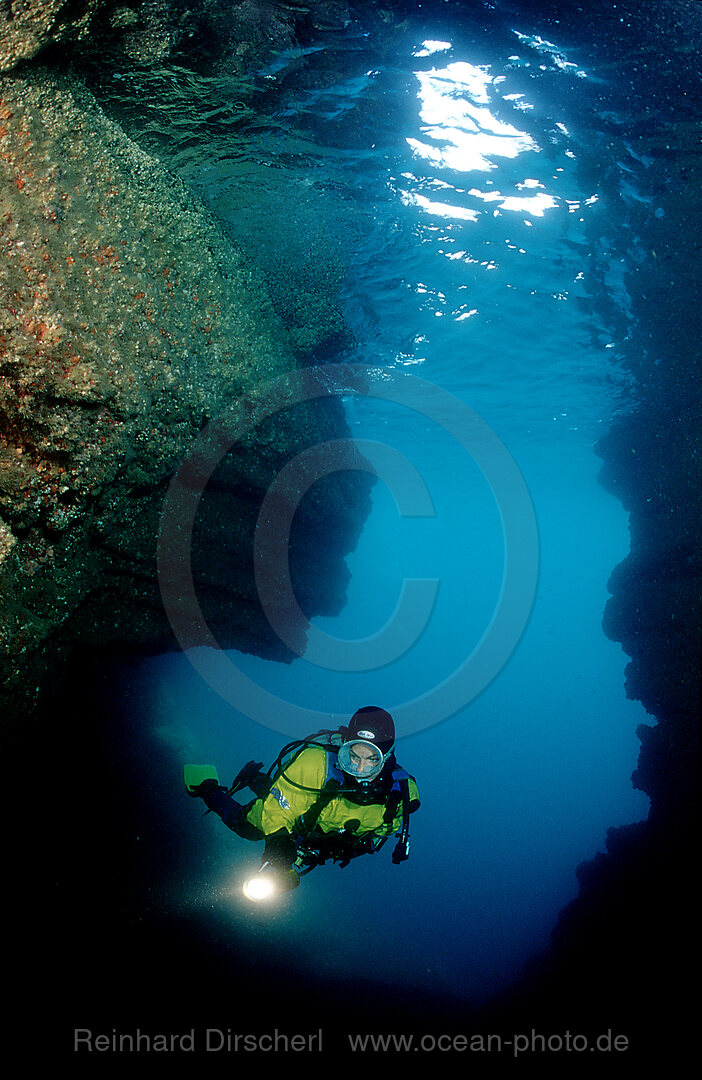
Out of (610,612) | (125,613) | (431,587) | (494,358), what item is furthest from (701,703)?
(431,587)

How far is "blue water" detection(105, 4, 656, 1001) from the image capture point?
21.7 feet

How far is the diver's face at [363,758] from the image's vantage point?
13.6 feet

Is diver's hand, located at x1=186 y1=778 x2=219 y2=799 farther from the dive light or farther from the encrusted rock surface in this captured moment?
the encrusted rock surface

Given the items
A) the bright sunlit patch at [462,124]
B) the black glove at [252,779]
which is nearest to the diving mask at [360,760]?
the black glove at [252,779]

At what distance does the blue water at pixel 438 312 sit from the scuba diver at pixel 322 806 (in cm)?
412

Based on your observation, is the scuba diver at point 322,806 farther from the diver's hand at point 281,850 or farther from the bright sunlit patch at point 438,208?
the bright sunlit patch at point 438,208

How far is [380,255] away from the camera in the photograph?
412 inches

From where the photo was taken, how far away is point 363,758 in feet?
13.7

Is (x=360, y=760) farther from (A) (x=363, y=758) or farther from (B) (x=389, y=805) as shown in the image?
(B) (x=389, y=805)

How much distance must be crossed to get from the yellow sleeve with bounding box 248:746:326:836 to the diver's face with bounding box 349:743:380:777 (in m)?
0.32

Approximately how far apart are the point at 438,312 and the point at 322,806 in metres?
12.4

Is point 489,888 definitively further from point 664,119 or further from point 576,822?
point 664,119

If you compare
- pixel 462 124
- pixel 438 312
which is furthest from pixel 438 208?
pixel 438 312

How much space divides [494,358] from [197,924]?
52.3ft
